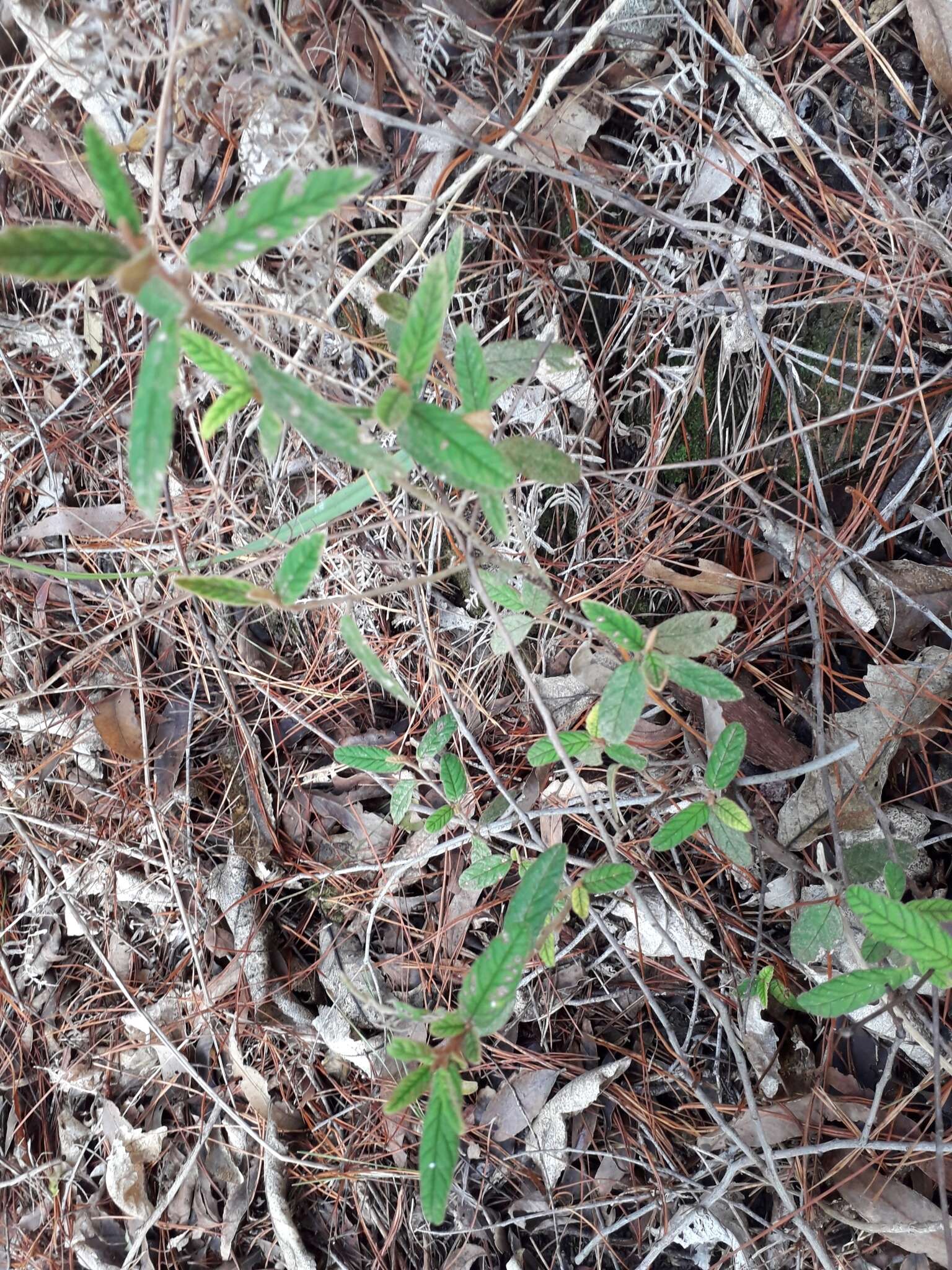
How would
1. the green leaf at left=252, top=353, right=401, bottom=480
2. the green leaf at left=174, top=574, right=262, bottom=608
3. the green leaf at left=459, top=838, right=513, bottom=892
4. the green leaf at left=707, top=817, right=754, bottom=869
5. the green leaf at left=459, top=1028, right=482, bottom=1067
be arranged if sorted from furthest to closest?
the green leaf at left=459, top=838, right=513, bottom=892 → the green leaf at left=707, top=817, right=754, bottom=869 → the green leaf at left=459, top=1028, right=482, bottom=1067 → the green leaf at left=174, top=574, right=262, bottom=608 → the green leaf at left=252, top=353, right=401, bottom=480

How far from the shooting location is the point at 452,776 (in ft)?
5.12

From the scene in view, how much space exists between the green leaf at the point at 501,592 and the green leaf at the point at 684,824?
0.45 metres

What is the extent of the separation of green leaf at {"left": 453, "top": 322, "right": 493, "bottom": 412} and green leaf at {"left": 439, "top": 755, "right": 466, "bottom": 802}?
73 centimetres

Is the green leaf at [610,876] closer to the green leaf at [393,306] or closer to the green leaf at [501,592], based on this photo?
the green leaf at [501,592]

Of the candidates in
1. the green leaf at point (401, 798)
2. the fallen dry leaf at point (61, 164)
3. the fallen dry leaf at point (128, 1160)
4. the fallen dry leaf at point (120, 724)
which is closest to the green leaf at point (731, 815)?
the green leaf at point (401, 798)

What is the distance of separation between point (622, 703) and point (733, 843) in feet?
1.50

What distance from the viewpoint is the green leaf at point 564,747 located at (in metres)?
1.34

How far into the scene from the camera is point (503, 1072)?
5.92 feet

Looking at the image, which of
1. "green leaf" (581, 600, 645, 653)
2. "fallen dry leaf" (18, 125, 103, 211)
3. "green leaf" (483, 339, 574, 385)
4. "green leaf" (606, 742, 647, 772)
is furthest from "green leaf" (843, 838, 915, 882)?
"fallen dry leaf" (18, 125, 103, 211)

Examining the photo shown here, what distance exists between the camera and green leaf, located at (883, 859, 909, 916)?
128 centimetres

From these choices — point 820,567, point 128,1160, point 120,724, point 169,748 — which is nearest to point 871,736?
point 820,567

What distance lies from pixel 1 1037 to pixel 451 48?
2.70 metres

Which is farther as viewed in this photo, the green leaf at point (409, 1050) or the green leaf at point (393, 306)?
the green leaf at point (393, 306)

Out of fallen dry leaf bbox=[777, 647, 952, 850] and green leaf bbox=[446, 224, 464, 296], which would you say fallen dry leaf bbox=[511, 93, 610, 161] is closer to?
green leaf bbox=[446, 224, 464, 296]
